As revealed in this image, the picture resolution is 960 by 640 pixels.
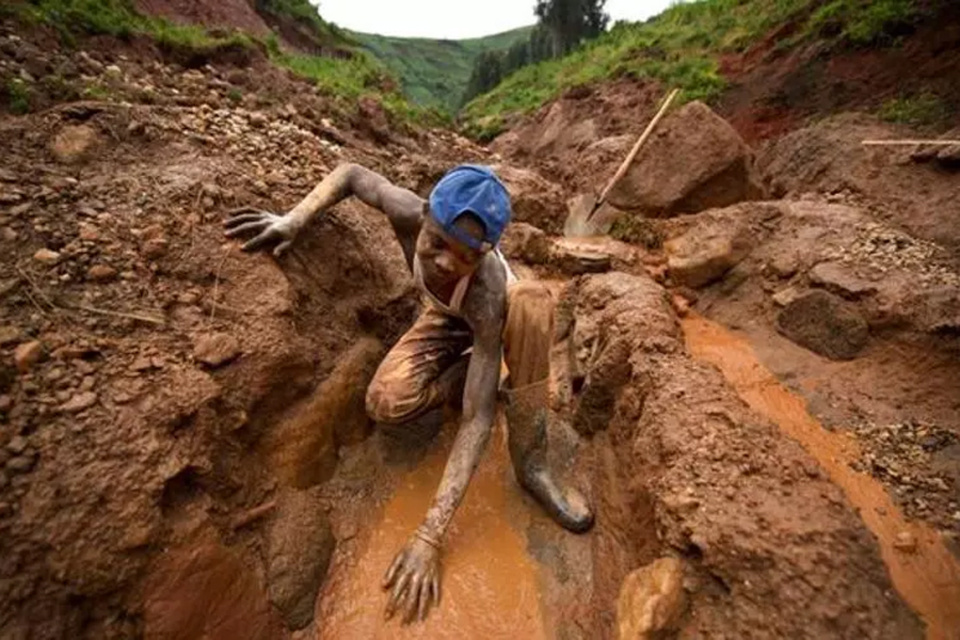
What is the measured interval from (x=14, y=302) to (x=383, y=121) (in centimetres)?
387

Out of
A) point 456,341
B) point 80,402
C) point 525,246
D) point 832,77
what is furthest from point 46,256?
point 832,77

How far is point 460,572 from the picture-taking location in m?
1.81

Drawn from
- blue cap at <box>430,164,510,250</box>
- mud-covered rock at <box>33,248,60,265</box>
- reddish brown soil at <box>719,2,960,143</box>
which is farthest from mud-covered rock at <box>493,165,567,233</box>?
mud-covered rock at <box>33,248,60,265</box>

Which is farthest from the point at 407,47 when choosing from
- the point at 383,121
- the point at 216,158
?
the point at 216,158

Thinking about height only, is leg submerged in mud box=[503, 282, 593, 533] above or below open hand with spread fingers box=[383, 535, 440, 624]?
above

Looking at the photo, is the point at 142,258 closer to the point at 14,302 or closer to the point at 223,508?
the point at 14,302

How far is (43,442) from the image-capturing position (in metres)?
1.36

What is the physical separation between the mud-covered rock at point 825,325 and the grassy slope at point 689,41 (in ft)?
18.2

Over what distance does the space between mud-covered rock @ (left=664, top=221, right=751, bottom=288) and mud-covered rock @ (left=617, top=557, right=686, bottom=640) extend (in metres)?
2.62

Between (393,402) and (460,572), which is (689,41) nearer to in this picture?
(393,402)

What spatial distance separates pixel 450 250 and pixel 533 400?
72 cm

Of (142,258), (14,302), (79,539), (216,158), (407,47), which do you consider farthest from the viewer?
(407,47)

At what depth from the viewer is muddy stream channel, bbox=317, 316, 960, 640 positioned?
164 cm

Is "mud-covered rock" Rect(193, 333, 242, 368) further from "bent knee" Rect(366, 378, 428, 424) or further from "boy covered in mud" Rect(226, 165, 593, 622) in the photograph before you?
"bent knee" Rect(366, 378, 428, 424)
